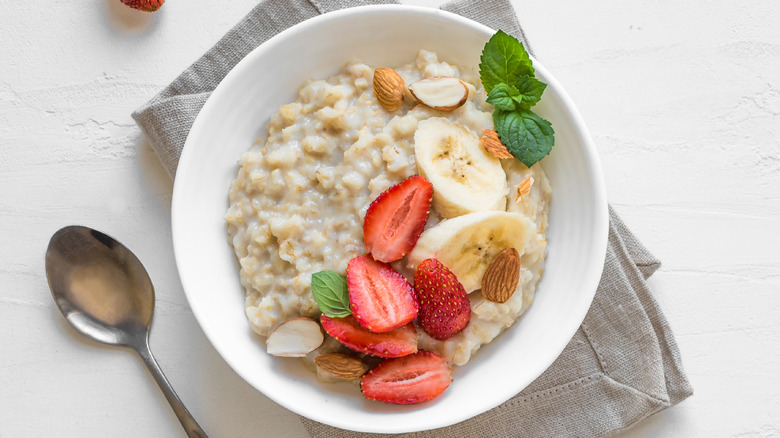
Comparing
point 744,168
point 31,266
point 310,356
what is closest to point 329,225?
point 310,356

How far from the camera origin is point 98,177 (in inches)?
105

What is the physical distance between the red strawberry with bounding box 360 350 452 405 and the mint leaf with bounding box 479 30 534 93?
2.99 feet

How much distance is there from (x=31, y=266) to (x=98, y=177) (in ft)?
1.39

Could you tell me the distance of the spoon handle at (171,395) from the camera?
2.50m

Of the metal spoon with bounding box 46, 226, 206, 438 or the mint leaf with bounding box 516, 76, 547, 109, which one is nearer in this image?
the mint leaf with bounding box 516, 76, 547, 109

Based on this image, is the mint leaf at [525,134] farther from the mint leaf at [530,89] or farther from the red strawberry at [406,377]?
the red strawberry at [406,377]

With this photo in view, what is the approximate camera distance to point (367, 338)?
6.90ft

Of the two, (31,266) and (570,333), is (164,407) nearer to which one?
(31,266)

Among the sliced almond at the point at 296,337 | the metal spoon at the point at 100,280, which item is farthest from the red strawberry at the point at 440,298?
the metal spoon at the point at 100,280

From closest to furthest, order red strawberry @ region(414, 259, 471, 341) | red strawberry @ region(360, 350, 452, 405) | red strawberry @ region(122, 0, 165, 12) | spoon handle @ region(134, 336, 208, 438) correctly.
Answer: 1. red strawberry @ region(414, 259, 471, 341)
2. red strawberry @ region(360, 350, 452, 405)
3. spoon handle @ region(134, 336, 208, 438)
4. red strawberry @ region(122, 0, 165, 12)

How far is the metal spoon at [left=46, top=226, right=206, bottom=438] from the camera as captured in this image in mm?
2564

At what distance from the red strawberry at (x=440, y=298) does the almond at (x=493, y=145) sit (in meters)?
0.41

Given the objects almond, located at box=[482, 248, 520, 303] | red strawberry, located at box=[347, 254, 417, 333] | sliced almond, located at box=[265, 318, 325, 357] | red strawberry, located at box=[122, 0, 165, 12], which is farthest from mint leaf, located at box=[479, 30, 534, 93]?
red strawberry, located at box=[122, 0, 165, 12]

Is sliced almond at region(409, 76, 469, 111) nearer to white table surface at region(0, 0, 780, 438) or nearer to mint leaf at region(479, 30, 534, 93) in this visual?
mint leaf at region(479, 30, 534, 93)
